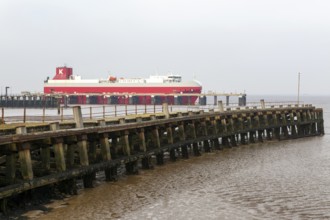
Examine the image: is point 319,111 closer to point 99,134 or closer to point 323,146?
point 323,146

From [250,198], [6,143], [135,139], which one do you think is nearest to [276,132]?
[135,139]

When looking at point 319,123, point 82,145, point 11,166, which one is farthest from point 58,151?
point 319,123

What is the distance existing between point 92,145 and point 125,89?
318ft

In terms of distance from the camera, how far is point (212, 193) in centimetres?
1912

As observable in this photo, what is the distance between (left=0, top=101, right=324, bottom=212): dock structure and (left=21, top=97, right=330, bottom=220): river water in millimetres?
918

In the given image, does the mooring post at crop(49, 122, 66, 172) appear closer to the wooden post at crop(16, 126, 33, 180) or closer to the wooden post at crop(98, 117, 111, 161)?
the wooden post at crop(16, 126, 33, 180)

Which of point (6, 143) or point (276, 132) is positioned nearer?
point (6, 143)

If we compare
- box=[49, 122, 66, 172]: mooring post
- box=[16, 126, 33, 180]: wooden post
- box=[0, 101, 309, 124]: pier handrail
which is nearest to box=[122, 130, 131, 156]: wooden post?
box=[0, 101, 309, 124]: pier handrail

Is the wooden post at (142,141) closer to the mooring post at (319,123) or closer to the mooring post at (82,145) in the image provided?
the mooring post at (82,145)

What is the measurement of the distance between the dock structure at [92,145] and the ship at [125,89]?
7157cm

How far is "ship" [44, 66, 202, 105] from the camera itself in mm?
111750

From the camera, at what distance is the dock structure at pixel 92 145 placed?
15383 millimetres

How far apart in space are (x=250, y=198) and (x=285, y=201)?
134cm

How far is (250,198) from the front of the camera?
18.1 m
